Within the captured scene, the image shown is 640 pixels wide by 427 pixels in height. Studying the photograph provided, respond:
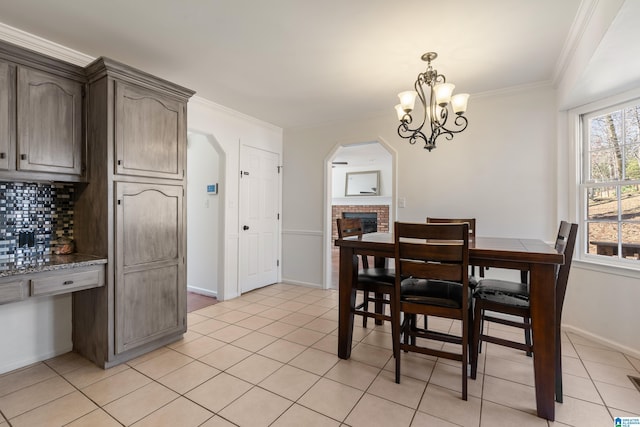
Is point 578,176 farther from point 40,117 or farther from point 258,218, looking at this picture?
point 40,117

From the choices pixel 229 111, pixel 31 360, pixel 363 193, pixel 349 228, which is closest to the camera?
pixel 31 360

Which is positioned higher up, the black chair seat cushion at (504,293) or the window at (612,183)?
the window at (612,183)

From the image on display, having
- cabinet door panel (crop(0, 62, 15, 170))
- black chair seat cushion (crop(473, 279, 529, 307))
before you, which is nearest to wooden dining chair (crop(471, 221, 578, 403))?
black chair seat cushion (crop(473, 279, 529, 307))

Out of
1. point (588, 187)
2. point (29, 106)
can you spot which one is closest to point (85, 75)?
point (29, 106)

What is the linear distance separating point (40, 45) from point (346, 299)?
122 inches

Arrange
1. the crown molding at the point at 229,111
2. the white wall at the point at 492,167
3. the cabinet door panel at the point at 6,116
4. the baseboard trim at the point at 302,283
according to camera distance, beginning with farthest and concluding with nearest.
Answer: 1. the baseboard trim at the point at 302,283
2. the crown molding at the point at 229,111
3. the white wall at the point at 492,167
4. the cabinet door panel at the point at 6,116

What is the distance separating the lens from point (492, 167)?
336 centimetres

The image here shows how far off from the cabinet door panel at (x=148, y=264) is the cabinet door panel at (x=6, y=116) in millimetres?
630

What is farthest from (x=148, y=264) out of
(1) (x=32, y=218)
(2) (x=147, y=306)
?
(1) (x=32, y=218)

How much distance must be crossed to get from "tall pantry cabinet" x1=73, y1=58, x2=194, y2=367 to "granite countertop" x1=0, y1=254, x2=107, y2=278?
89mm

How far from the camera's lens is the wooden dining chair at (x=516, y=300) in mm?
1860

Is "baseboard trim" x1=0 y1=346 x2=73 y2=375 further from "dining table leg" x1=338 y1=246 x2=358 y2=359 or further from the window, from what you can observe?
the window

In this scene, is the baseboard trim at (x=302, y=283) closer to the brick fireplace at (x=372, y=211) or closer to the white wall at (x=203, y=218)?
the white wall at (x=203, y=218)

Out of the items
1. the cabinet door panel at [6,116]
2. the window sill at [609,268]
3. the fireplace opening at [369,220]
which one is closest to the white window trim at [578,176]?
the window sill at [609,268]
